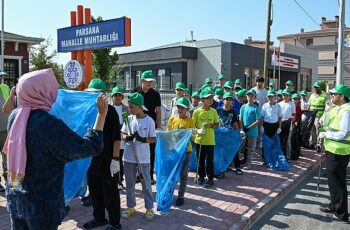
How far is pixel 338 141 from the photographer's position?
18.1 feet

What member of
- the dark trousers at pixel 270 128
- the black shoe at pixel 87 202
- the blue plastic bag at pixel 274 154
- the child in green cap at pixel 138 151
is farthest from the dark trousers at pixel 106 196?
the dark trousers at pixel 270 128

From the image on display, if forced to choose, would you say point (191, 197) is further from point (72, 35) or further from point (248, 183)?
point (72, 35)

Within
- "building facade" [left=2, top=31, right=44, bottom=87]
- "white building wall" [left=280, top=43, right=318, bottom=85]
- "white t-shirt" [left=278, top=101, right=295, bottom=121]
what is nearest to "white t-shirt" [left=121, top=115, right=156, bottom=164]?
"white t-shirt" [left=278, top=101, right=295, bottom=121]

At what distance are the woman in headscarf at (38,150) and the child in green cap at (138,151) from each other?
258 centimetres

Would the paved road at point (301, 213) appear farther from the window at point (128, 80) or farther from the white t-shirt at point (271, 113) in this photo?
the window at point (128, 80)

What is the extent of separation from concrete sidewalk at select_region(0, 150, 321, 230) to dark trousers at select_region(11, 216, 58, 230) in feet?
7.73

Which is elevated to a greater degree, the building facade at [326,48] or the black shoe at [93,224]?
the building facade at [326,48]

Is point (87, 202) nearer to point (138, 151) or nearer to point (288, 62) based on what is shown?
point (138, 151)

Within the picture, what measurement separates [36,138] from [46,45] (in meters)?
30.9

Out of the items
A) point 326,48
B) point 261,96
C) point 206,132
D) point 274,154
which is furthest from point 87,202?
point 326,48

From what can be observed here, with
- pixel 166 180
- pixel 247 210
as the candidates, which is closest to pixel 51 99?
pixel 166 180

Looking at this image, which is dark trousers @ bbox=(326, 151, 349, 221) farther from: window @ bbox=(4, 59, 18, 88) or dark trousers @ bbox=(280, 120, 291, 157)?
window @ bbox=(4, 59, 18, 88)

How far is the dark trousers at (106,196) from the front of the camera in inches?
177

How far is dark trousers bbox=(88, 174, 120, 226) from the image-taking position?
4.48 metres
